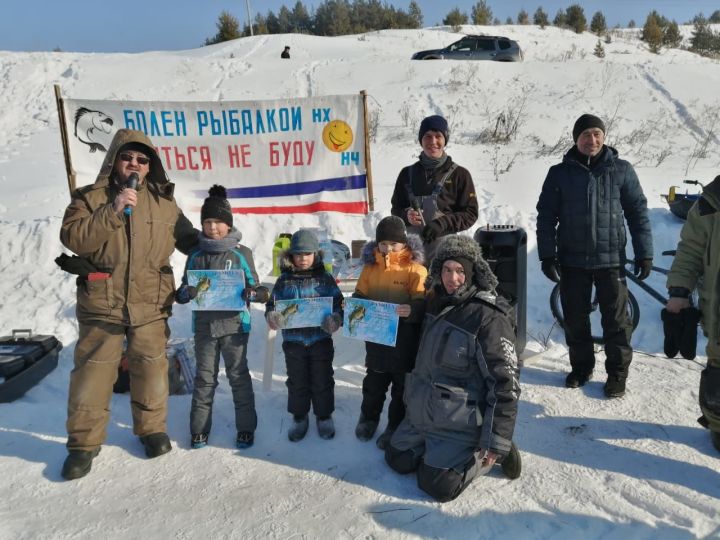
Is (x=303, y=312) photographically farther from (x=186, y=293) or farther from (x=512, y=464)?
(x=512, y=464)

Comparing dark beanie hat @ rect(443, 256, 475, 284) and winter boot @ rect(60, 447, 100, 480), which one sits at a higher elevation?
dark beanie hat @ rect(443, 256, 475, 284)

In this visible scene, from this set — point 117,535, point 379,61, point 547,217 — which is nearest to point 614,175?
point 547,217

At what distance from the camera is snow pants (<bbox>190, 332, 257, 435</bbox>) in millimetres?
3465

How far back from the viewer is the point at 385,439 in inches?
135

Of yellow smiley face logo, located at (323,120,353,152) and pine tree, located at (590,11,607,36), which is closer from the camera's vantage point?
yellow smiley face logo, located at (323,120,353,152)

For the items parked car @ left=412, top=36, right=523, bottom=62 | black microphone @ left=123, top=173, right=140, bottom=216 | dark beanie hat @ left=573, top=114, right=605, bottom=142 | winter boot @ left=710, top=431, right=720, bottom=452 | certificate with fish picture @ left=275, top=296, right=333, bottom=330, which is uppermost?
parked car @ left=412, top=36, right=523, bottom=62

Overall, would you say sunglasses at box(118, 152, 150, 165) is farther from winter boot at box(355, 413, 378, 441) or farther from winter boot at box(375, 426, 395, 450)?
winter boot at box(375, 426, 395, 450)

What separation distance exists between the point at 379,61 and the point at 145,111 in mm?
12823

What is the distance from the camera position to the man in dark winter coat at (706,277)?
118 inches

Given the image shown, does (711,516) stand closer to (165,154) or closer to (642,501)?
(642,501)

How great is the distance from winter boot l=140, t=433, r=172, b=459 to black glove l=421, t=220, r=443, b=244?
227cm

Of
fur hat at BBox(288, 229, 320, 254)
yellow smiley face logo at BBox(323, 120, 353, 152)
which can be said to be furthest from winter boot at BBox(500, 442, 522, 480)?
yellow smiley face logo at BBox(323, 120, 353, 152)

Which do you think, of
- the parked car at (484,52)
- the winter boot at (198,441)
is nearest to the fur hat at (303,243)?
the winter boot at (198,441)

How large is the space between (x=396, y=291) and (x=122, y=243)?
1732mm
